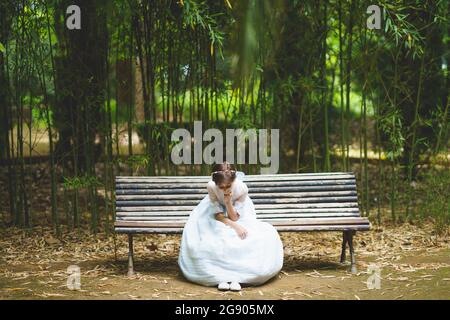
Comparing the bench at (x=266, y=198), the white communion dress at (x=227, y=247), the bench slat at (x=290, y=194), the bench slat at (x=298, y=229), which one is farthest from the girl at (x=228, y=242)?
the bench slat at (x=290, y=194)

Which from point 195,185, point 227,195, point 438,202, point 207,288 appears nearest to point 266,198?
point 195,185

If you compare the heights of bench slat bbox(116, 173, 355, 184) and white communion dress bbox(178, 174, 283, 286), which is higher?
bench slat bbox(116, 173, 355, 184)

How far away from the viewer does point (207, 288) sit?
4277 mm

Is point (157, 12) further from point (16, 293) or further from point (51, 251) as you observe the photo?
point (16, 293)

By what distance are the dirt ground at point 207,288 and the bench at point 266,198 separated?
366 mm

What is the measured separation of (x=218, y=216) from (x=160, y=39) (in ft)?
6.54

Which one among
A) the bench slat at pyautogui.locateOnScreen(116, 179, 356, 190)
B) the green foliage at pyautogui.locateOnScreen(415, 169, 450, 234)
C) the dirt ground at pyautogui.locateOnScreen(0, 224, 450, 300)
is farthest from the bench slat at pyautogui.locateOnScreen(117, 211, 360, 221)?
the green foliage at pyautogui.locateOnScreen(415, 169, 450, 234)

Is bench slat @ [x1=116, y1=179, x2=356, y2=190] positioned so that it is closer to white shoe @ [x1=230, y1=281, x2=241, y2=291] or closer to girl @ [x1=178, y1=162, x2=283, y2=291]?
girl @ [x1=178, y1=162, x2=283, y2=291]

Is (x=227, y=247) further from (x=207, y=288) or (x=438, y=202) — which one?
(x=438, y=202)

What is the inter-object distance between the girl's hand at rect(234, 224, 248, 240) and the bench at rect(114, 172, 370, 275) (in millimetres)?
416

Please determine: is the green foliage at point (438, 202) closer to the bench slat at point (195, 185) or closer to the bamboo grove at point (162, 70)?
the bamboo grove at point (162, 70)

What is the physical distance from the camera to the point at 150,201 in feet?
16.2

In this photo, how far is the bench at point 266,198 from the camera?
486 cm

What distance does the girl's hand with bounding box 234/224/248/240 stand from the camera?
4332mm
